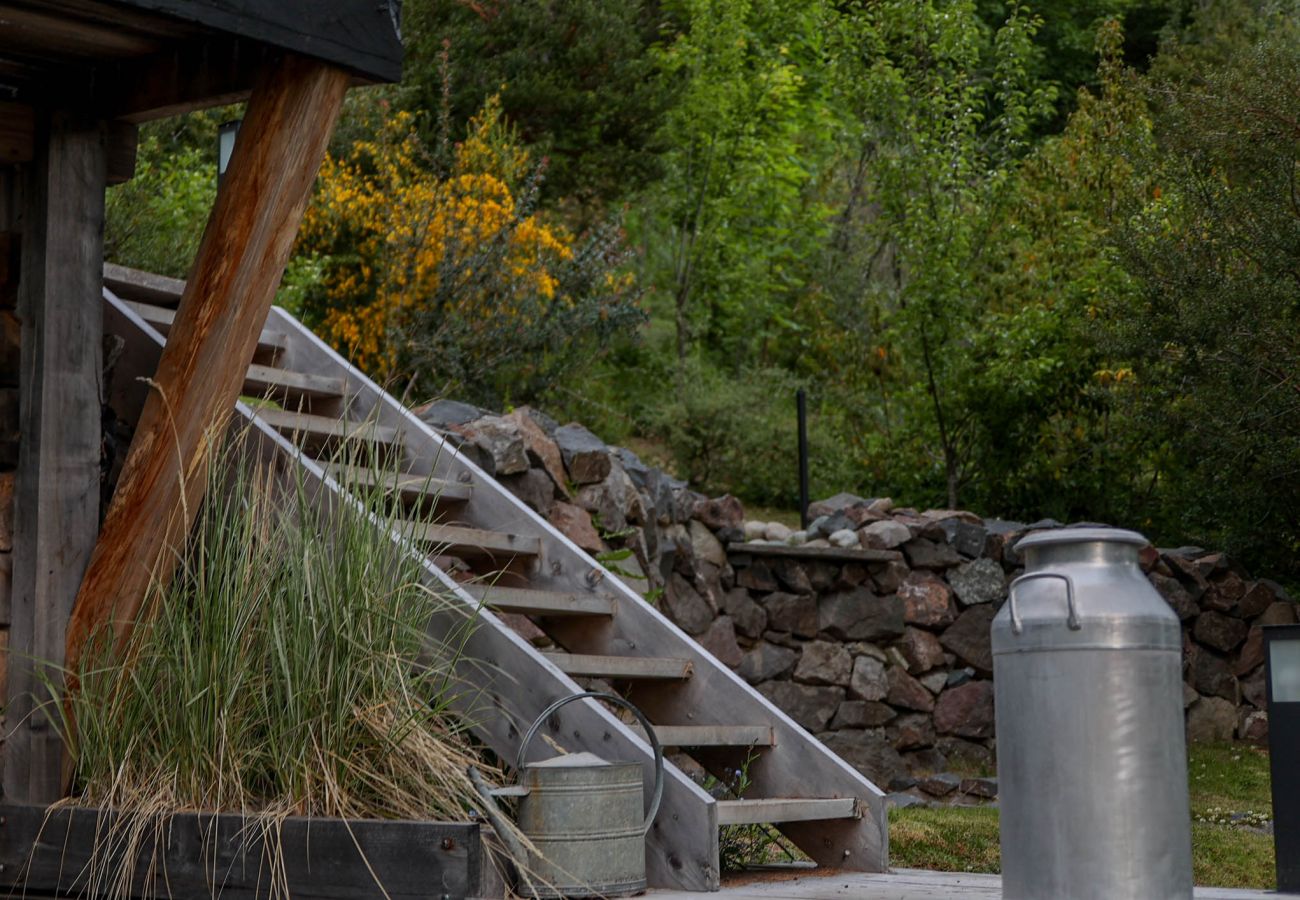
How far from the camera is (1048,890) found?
10.0 feet

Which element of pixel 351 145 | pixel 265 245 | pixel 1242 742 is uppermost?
pixel 351 145

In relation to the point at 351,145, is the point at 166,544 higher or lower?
lower

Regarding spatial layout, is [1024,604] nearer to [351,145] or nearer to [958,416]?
[958,416]

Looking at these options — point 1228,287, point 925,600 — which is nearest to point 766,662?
point 925,600

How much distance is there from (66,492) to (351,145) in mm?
7699

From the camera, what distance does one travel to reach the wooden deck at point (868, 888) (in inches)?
146

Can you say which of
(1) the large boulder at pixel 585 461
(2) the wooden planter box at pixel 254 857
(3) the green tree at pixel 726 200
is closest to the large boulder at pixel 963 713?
(1) the large boulder at pixel 585 461

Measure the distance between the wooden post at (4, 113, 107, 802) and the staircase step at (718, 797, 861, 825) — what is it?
1.88 metres

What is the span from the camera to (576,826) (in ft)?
11.9

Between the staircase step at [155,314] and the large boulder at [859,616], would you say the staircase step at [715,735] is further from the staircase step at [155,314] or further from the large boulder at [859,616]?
the large boulder at [859,616]

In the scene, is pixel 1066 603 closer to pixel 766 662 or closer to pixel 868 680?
pixel 766 662

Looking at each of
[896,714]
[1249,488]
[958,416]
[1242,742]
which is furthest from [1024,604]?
[958,416]

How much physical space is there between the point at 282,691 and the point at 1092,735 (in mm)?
1984

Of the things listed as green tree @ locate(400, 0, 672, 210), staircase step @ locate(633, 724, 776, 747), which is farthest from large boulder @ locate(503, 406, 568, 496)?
green tree @ locate(400, 0, 672, 210)
